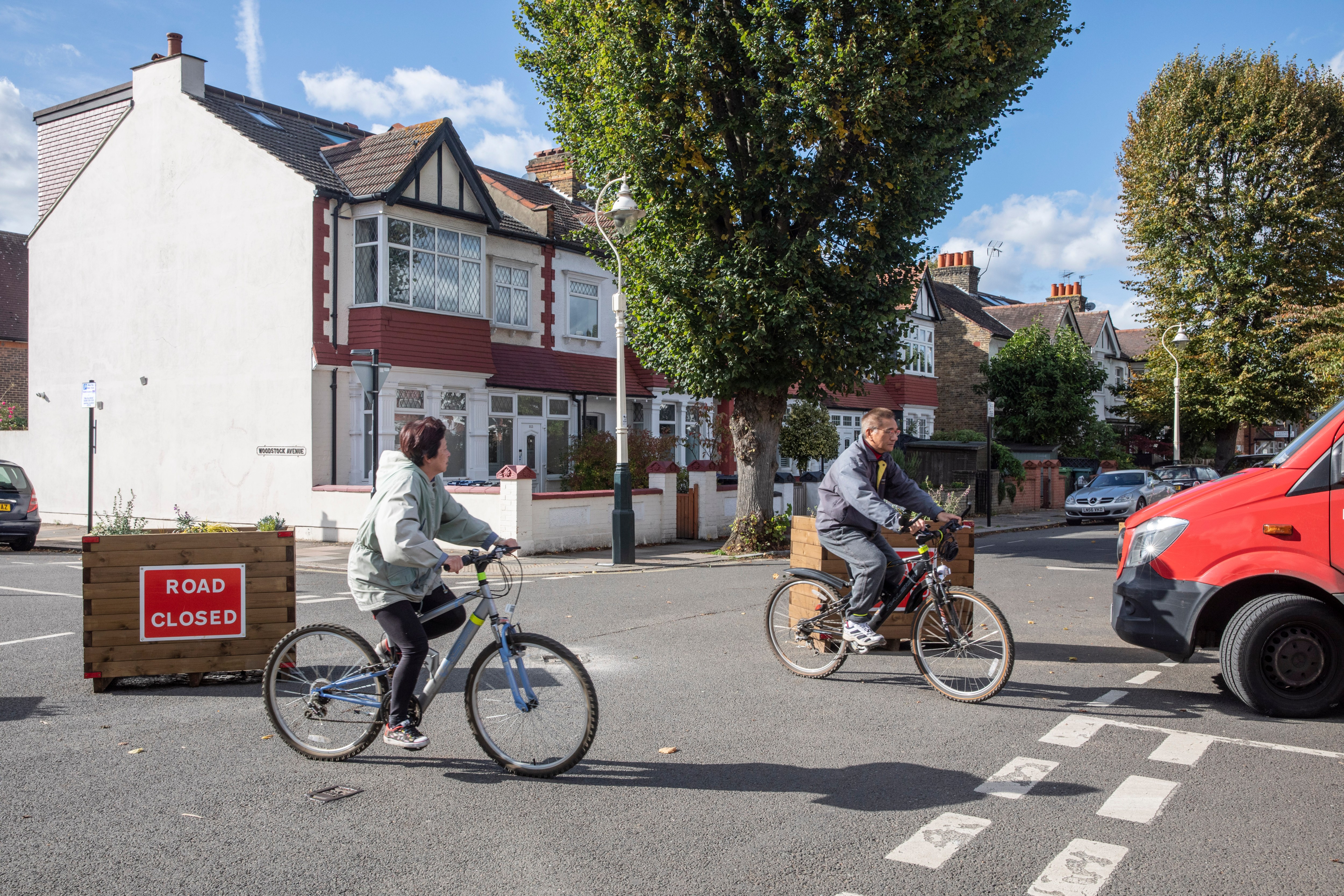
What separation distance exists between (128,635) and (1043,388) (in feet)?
134

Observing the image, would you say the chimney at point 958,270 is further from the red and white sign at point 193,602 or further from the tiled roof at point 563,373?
the red and white sign at point 193,602

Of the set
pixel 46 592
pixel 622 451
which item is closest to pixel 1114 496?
pixel 622 451

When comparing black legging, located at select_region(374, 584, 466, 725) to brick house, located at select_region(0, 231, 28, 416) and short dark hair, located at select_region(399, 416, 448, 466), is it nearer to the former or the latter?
short dark hair, located at select_region(399, 416, 448, 466)

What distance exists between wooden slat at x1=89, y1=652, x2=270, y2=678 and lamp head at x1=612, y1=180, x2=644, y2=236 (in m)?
9.76

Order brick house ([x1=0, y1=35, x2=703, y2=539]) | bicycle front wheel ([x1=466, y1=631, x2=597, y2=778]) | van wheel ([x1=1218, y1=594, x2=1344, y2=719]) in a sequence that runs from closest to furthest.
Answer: bicycle front wheel ([x1=466, y1=631, x2=597, y2=778]) < van wheel ([x1=1218, y1=594, x2=1344, y2=719]) < brick house ([x1=0, y1=35, x2=703, y2=539])

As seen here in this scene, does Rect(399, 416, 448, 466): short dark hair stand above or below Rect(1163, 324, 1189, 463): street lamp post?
below

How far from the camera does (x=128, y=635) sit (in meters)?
7.00

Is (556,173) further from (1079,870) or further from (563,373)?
(1079,870)

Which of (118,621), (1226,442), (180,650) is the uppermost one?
(1226,442)

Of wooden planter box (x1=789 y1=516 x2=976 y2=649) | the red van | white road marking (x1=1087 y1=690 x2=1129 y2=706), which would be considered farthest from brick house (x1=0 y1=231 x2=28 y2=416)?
the red van

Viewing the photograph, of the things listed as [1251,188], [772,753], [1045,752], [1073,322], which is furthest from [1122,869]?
[1073,322]

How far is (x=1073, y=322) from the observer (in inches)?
2174

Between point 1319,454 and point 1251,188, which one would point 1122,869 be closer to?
point 1319,454

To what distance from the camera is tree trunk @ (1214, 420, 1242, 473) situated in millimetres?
41125
